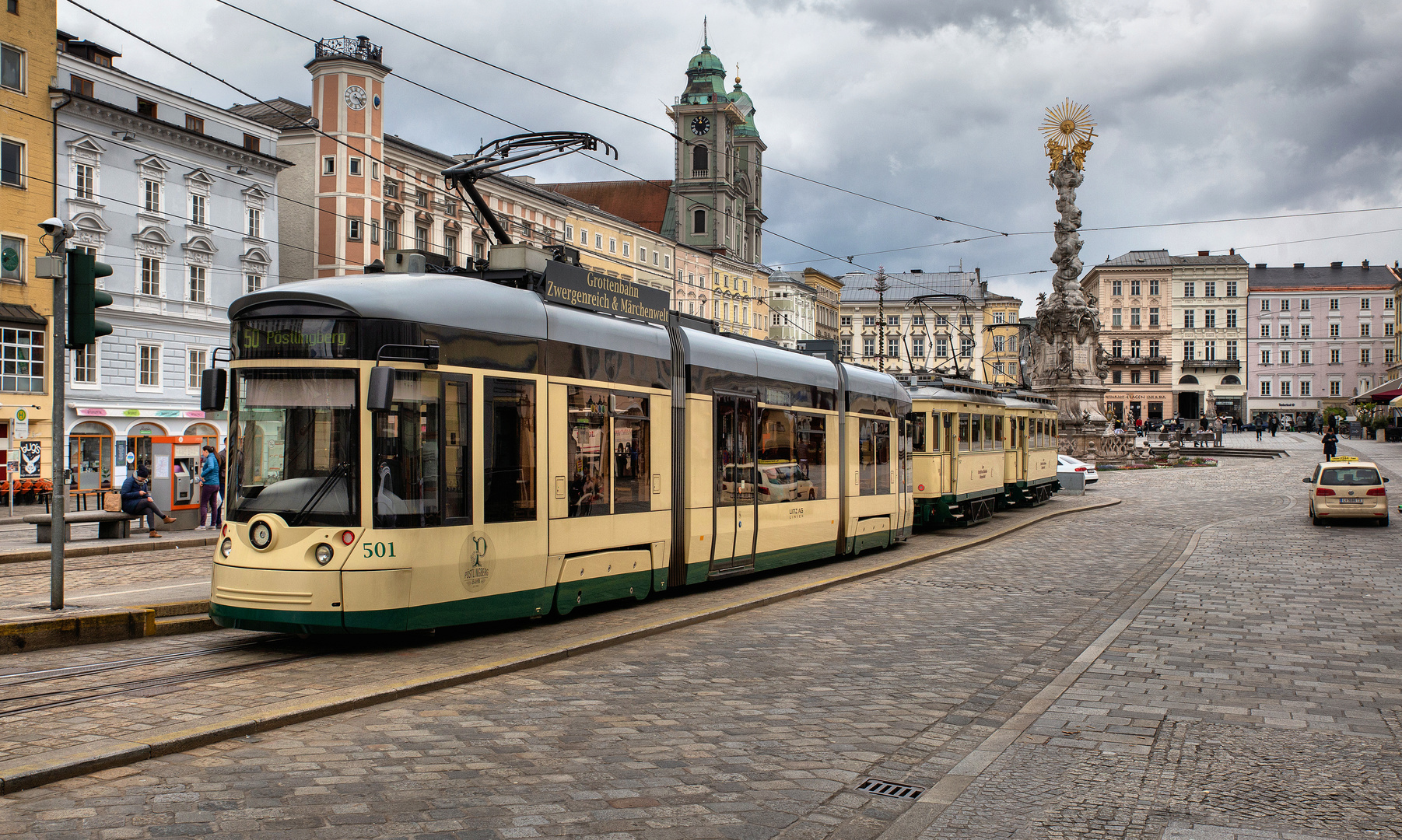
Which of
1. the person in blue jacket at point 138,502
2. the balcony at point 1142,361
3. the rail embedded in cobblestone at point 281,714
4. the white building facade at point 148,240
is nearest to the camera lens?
the rail embedded in cobblestone at point 281,714

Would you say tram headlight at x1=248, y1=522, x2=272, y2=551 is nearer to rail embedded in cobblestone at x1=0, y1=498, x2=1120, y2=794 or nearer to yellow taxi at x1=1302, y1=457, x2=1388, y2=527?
rail embedded in cobblestone at x1=0, y1=498, x2=1120, y2=794

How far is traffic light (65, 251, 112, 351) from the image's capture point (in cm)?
1032

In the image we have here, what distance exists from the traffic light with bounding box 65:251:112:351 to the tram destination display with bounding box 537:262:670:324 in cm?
405

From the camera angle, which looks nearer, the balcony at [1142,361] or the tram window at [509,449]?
the tram window at [509,449]

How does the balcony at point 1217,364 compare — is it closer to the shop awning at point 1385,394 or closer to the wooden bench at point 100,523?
the shop awning at point 1385,394

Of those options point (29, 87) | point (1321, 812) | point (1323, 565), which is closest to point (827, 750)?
point (1321, 812)

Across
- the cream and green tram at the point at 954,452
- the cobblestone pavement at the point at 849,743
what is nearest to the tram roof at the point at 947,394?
the cream and green tram at the point at 954,452

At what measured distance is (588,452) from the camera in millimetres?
11023

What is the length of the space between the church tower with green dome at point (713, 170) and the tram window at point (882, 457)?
79.2m

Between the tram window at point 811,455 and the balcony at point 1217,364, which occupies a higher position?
the balcony at point 1217,364

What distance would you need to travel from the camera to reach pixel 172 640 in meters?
9.95

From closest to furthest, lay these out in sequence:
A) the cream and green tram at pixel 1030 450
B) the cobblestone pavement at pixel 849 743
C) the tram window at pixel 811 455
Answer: the cobblestone pavement at pixel 849 743 < the tram window at pixel 811 455 < the cream and green tram at pixel 1030 450

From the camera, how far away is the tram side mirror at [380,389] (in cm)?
866

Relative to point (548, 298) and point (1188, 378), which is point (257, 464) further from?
point (1188, 378)
